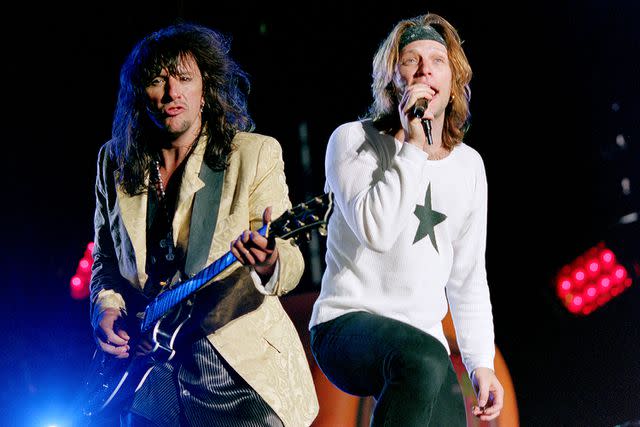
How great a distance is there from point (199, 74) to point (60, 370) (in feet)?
6.56

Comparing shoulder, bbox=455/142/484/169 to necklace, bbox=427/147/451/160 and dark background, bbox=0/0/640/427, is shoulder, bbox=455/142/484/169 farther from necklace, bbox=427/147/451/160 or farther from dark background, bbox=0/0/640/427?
dark background, bbox=0/0/640/427

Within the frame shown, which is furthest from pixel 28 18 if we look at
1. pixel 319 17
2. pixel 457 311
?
pixel 457 311

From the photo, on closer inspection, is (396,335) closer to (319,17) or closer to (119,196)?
(119,196)

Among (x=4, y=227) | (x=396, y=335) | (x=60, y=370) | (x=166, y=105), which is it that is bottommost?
(x=60, y=370)

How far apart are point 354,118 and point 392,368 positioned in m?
2.11

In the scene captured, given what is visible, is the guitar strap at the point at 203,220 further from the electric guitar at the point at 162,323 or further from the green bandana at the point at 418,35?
the green bandana at the point at 418,35

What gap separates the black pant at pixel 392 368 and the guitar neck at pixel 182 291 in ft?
1.12

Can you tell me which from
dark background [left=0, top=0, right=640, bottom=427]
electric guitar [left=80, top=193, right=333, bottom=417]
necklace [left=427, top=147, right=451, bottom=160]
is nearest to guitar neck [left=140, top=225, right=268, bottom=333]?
electric guitar [left=80, top=193, right=333, bottom=417]

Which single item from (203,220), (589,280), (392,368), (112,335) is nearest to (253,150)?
(203,220)

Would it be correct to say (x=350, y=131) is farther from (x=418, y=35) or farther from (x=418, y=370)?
(x=418, y=370)

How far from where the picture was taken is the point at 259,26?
3.96 metres

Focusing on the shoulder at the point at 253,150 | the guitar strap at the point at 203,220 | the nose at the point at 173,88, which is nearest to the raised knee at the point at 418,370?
the guitar strap at the point at 203,220

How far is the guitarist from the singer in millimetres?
197

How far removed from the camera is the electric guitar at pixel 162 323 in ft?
7.00
